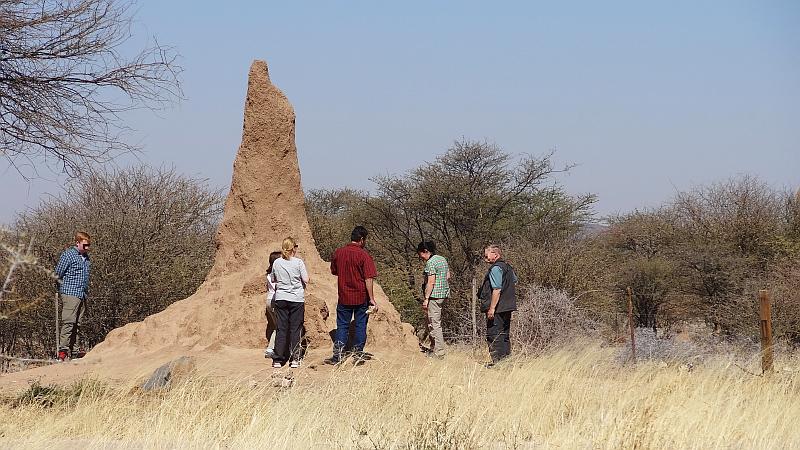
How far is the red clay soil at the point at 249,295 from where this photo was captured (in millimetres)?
10562

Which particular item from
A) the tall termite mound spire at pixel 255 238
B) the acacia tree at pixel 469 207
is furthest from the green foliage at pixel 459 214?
the tall termite mound spire at pixel 255 238

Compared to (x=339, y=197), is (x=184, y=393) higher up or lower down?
lower down

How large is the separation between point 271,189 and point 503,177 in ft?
44.4

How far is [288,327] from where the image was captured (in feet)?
31.7

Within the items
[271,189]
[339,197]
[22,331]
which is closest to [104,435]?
[271,189]

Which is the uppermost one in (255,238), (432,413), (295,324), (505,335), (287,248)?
(255,238)

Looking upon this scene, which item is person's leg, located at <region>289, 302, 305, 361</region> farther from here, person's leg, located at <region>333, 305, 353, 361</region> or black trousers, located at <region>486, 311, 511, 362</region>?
black trousers, located at <region>486, 311, 511, 362</region>

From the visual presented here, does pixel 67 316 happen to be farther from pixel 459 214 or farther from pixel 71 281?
pixel 459 214

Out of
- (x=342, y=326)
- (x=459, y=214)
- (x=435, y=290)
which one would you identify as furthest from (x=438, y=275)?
(x=459, y=214)

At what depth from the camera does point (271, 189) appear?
38.8 feet

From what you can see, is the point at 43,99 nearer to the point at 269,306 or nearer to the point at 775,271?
the point at 269,306

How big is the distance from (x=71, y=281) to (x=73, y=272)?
116 mm

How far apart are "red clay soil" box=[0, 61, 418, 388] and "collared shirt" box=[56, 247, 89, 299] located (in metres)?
0.80

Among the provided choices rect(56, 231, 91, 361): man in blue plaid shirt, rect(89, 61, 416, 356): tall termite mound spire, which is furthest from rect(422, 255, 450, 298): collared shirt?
rect(56, 231, 91, 361): man in blue plaid shirt
